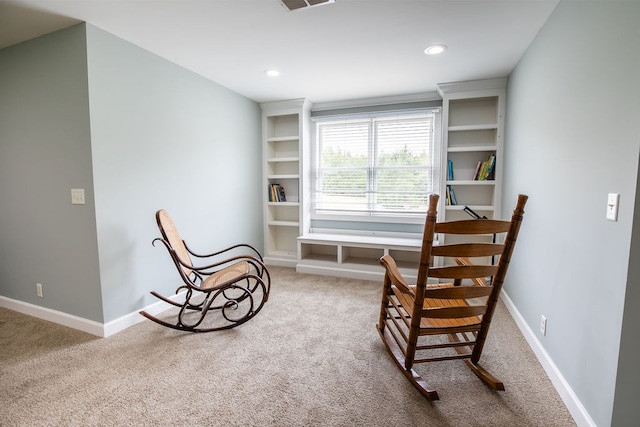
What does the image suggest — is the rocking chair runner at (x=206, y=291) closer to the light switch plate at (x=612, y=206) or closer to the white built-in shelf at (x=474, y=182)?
the light switch plate at (x=612, y=206)

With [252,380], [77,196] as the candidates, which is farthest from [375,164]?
[77,196]

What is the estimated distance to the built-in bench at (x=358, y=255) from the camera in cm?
372

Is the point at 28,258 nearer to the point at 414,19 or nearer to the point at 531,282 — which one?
the point at 414,19

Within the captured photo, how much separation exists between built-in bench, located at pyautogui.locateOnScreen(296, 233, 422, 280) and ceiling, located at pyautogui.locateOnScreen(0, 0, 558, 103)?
1.96 metres

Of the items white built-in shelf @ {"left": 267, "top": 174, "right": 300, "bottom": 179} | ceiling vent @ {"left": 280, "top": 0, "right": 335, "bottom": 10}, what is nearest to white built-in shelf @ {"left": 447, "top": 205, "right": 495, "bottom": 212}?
white built-in shelf @ {"left": 267, "top": 174, "right": 300, "bottom": 179}

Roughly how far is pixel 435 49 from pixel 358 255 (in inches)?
107

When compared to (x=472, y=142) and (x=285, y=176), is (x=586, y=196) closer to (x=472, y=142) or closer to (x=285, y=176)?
(x=472, y=142)

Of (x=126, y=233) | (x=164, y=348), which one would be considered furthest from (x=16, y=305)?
(x=164, y=348)

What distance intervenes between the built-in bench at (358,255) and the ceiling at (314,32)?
1.96 metres

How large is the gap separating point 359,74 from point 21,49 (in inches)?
118

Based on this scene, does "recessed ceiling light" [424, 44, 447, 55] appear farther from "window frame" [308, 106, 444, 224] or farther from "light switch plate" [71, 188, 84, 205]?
"light switch plate" [71, 188, 84, 205]

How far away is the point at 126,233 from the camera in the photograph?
252cm

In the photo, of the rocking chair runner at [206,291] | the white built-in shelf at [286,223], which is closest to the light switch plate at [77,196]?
the rocking chair runner at [206,291]

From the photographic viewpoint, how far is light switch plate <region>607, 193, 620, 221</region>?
1.26m
